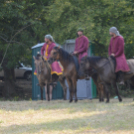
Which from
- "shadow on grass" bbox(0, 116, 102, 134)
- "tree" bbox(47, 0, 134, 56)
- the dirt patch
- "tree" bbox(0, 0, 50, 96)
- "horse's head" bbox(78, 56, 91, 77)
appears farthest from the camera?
the dirt patch

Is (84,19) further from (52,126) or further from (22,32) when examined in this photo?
(52,126)

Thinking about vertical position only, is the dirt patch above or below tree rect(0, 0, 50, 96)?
below

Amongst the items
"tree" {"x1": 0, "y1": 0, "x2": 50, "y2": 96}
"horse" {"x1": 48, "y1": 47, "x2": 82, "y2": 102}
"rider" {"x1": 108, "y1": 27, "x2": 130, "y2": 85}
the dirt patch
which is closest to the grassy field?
"rider" {"x1": 108, "y1": 27, "x2": 130, "y2": 85}

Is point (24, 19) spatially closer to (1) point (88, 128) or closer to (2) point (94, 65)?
(2) point (94, 65)

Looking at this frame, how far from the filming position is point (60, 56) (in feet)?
39.0

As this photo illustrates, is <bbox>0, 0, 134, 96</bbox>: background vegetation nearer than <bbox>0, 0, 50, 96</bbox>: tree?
Yes

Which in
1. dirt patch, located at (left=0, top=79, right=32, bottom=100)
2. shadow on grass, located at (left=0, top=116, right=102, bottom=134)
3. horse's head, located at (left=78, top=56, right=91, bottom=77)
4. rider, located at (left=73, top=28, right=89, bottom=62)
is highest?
rider, located at (left=73, top=28, right=89, bottom=62)

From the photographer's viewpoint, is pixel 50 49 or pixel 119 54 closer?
pixel 119 54

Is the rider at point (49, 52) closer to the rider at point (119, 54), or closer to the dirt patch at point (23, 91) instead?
the rider at point (119, 54)

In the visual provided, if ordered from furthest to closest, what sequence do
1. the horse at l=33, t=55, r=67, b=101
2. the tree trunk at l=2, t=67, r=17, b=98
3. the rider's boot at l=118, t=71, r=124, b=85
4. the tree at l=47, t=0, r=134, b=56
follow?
1. the tree trunk at l=2, t=67, r=17, b=98
2. the tree at l=47, t=0, r=134, b=56
3. the horse at l=33, t=55, r=67, b=101
4. the rider's boot at l=118, t=71, r=124, b=85

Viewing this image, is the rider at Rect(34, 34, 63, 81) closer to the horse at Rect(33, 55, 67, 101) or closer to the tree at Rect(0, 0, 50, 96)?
the horse at Rect(33, 55, 67, 101)

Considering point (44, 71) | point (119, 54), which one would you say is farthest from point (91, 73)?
point (44, 71)

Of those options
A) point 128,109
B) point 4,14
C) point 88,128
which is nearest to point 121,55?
point 128,109

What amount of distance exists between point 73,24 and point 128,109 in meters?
7.06
